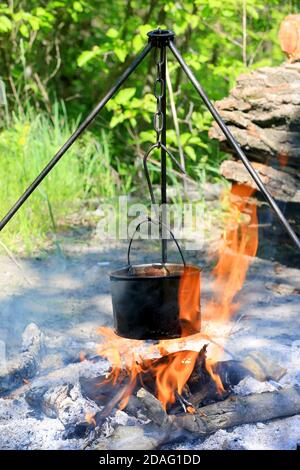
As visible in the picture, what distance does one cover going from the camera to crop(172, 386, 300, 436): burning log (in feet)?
8.66

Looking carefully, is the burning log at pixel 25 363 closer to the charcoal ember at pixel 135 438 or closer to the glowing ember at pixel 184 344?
the glowing ember at pixel 184 344

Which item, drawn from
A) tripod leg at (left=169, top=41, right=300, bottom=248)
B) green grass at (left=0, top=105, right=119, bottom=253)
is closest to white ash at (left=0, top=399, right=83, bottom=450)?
tripod leg at (left=169, top=41, right=300, bottom=248)

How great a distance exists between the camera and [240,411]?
8.91 ft

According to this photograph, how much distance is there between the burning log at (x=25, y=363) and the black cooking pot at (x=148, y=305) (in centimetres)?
48

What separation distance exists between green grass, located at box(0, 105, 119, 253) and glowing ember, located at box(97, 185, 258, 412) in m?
1.29

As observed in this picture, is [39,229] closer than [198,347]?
No

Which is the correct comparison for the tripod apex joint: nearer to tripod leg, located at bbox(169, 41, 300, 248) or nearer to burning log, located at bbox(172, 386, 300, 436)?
tripod leg, located at bbox(169, 41, 300, 248)

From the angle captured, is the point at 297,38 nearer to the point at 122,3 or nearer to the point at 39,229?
the point at 39,229

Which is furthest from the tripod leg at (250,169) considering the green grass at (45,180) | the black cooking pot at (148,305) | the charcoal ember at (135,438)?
the green grass at (45,180)

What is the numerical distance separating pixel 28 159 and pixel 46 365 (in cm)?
263

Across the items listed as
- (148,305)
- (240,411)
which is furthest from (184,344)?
(240,411)

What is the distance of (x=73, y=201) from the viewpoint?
5.85m

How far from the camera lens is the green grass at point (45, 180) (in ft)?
17.0
